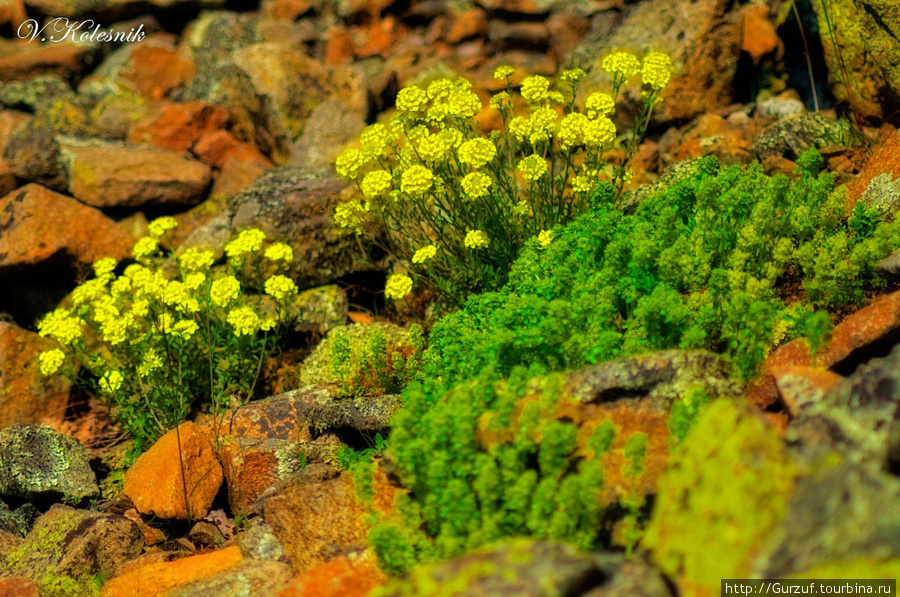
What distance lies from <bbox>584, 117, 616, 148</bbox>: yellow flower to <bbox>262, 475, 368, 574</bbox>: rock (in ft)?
8.41

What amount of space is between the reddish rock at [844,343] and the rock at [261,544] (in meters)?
2.52

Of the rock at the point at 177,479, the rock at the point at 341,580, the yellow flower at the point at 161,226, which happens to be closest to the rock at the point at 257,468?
the rock at the point at 177,479

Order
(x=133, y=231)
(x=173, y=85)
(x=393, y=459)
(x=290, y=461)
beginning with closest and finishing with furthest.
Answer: (x=393, y=459)
(x=290, y=461)
(x=133, y=231)
(x=173, y=85)

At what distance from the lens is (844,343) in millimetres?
3713

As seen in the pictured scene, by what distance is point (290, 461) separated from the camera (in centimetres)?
494

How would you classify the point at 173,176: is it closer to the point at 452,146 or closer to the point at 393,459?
the point at 452,146

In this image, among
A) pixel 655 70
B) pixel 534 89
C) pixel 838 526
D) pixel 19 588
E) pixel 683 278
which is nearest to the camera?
pixel 838 526

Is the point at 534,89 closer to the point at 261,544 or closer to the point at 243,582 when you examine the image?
the point at 261,544

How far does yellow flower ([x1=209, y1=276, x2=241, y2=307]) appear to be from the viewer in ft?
18.4

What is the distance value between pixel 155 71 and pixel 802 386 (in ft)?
30.7

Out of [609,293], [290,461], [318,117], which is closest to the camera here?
[609,293]

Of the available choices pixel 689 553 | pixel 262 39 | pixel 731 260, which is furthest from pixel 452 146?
pixel 262 39

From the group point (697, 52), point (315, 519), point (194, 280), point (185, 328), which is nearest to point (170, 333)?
point (185, 328)

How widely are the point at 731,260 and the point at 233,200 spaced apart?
4.24 meters
